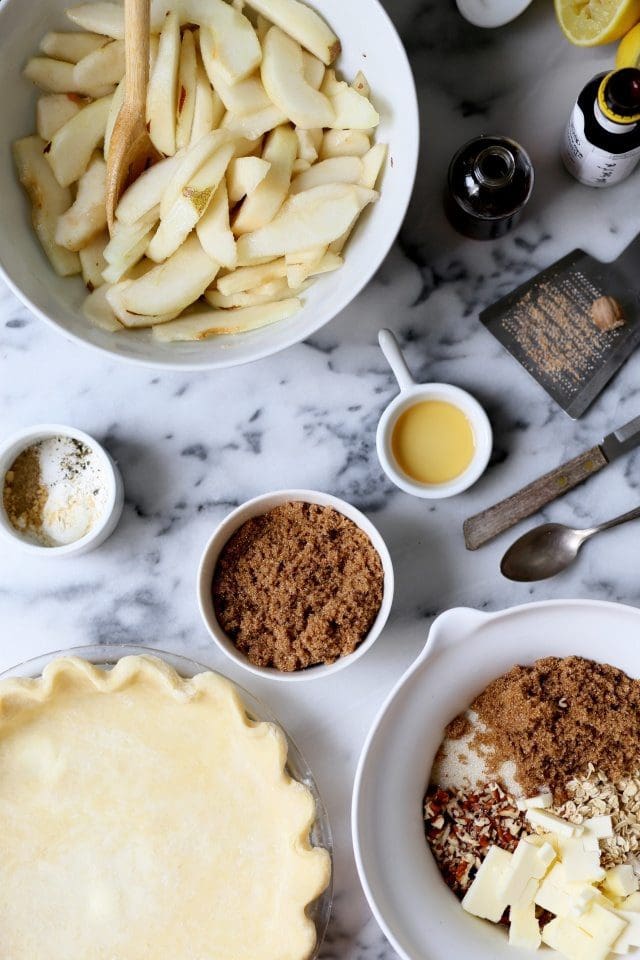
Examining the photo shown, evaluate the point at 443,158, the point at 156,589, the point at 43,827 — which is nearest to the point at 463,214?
the point at 443,158

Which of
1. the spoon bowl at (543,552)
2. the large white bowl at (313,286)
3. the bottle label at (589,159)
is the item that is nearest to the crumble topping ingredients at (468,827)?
the spoon bowl at (543,552)

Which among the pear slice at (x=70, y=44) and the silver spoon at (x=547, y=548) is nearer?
the pear slice at (x=70, y=44)

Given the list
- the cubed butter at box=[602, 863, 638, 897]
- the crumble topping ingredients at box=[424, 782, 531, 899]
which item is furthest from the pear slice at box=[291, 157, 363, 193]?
the cubed butter at box=[602, 863, 638, 897]

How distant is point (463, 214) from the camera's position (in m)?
1.45

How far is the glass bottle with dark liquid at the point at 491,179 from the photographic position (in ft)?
4.62

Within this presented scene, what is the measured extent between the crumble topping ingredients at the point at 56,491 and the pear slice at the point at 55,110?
1.52 feet

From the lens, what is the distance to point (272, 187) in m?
1.27

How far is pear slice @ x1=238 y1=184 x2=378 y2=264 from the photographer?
127cm

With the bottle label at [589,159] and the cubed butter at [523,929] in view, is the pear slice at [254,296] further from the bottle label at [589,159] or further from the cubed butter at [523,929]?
the cubed butter at [523,929]

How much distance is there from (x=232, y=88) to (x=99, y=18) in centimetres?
22

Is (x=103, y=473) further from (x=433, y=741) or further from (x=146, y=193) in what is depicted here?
(x=433, y=741)

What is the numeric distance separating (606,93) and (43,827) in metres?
1.37

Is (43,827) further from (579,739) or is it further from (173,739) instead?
(579,739)

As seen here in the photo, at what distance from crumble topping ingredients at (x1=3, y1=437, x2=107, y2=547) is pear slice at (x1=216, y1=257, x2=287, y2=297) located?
361 millimetres
